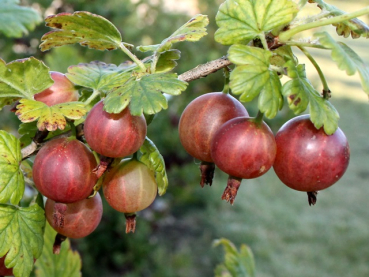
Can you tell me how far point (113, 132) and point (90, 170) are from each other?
0.30ft

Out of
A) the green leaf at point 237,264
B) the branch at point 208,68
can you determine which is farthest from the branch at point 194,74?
the green leaf at point 237,264

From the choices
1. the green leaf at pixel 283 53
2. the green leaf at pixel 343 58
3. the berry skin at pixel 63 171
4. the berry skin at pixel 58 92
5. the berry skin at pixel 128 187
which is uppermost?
the green leaf at pixel 343 58

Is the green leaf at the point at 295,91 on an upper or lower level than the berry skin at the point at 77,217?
upper

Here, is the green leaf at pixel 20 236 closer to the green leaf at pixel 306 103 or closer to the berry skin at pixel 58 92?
the berry skin at pixel 58 92

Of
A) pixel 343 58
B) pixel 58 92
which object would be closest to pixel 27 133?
pixel 58 92

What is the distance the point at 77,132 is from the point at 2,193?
16cm

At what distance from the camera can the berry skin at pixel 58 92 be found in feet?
2.56

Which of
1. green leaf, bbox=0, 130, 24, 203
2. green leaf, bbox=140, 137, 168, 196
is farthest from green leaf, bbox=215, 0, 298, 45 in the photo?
green leaf, bbox=0, 130, 24, 203

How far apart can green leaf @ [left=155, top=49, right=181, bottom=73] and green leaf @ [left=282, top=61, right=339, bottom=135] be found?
223 mm

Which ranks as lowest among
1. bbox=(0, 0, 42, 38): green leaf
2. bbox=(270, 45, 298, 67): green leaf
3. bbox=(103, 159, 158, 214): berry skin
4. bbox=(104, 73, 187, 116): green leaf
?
bbox=(103, 159, 158, 214): berry skin

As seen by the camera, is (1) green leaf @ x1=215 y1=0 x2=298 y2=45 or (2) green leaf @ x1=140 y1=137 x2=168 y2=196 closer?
(1) green leaf @ x1=215 y1=0 x2=298 y2=45

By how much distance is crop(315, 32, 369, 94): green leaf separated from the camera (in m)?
0.60

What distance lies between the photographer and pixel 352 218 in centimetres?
411

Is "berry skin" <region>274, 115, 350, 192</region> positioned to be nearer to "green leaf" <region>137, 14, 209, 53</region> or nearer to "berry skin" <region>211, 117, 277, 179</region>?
"berry skin" <region>211, 117, 277, 179</region>
